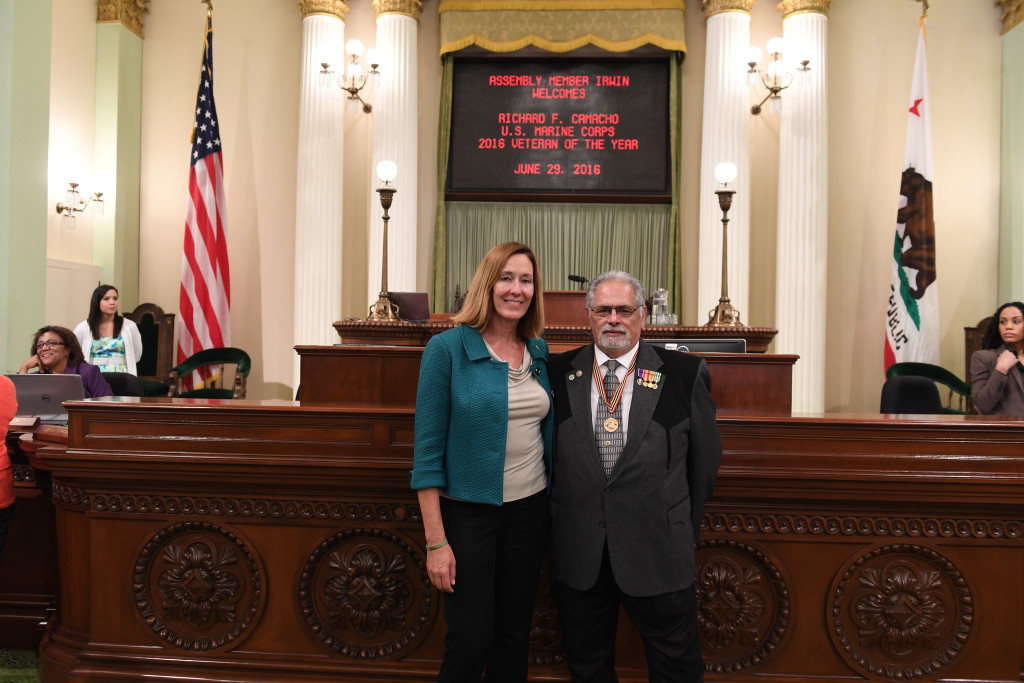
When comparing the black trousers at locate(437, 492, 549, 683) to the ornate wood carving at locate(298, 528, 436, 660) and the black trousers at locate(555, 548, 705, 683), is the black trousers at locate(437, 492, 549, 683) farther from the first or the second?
the ornate wood carving at locate(298, 528, 436, 660)

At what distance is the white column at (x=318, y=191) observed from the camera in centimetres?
838

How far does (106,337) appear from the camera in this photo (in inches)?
248

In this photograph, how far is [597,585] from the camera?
2291mm

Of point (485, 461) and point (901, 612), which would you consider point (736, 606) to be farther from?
point (485, 461)

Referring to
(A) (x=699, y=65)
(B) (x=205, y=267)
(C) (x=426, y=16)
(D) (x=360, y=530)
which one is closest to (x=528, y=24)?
(C) (x=426, y=16)

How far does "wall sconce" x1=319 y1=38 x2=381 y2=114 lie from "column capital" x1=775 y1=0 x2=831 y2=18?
4.63m

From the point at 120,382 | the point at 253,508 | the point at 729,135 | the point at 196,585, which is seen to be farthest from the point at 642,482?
the point at 729,135

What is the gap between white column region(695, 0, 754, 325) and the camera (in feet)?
26.6

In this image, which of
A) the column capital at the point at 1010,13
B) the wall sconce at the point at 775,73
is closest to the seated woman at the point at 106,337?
A: the wall sconce at the point at 775,73

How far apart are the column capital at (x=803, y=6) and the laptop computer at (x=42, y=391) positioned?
795 cm

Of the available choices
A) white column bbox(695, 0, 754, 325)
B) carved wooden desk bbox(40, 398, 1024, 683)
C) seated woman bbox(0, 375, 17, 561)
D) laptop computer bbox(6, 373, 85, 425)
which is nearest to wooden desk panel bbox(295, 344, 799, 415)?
carved wooden desk bbox(40, 398, 1024, 683)

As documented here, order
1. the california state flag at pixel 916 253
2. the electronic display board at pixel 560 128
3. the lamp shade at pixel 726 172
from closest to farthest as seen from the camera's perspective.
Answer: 1. the lamp shade at pixel 726 172
2. the california state flag at pixel 916 253
3. the electronic display board at pixel 560 128

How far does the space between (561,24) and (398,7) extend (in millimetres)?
1883

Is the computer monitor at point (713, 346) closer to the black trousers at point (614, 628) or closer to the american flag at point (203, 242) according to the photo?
the black trousers at point (614, 628)
